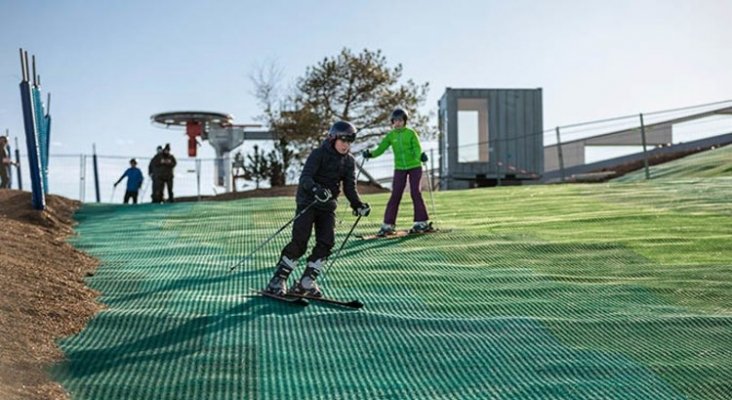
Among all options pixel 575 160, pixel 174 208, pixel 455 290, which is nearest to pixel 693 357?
pixel 455 290

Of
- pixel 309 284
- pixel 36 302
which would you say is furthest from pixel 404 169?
pixel 36 302

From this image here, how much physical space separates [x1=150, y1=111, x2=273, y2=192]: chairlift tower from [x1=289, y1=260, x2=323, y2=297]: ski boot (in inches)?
837

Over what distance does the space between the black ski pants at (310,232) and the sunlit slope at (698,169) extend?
14.7 m

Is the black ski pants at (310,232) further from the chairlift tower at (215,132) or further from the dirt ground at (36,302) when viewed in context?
the chairlift tower at (215,132)

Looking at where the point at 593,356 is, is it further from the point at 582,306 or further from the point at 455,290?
the point at 455,290

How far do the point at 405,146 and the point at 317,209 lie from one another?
15.2 feet

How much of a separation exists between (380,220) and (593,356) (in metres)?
8.34

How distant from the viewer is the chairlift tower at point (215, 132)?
2930cm

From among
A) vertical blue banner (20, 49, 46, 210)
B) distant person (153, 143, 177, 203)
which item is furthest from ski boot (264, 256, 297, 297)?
distant person (153, 143, 177, 203)

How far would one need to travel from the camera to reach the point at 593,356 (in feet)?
20.4

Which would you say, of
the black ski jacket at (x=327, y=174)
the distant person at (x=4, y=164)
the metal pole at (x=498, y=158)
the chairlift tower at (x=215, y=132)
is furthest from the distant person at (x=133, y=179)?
the black ski jacket at (x=327, y=174)

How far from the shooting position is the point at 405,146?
40.5ft

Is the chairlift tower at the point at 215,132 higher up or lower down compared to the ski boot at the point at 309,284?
higher up

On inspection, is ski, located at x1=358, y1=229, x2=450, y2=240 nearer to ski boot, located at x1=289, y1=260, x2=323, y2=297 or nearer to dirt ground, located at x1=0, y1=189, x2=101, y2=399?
dirt ground, located at x1=0, y1=189, x2=101, y2=399
